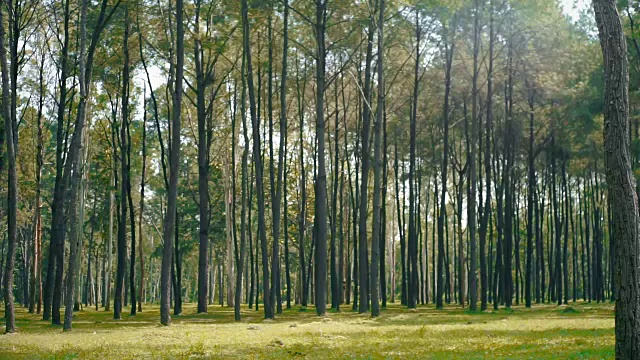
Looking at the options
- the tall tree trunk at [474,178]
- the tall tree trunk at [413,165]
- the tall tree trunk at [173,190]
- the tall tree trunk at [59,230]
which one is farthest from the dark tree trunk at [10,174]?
the tall tree trunk at [413,165]

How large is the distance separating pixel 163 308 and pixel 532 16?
902 inches

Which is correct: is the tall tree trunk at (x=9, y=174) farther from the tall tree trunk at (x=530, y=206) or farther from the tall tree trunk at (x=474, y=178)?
the tall tree trunk at (x=530, y=206)

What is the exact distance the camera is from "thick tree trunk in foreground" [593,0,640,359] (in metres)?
9.62

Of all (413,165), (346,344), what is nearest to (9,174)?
(346,344)

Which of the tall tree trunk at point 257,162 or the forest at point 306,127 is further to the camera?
the tall tree trunk at point 257,162

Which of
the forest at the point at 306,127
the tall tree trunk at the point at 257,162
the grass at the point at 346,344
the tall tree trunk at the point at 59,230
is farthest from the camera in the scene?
the tall tree trunk at the point at 257,162

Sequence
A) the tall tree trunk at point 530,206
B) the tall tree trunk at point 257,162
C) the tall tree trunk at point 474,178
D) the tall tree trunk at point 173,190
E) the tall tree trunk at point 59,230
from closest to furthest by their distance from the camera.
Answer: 1. the tall tree trunk at point 173,190
2. the tall tree trunk at point 59,230
3. the tall tree trunk at point 257,162
4. the tall tree trunk at point 474,178
5. the tall tree trunk at point 530,206

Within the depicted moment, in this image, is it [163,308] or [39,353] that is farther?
[163,308]

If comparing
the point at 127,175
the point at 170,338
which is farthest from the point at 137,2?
the point at 170,338

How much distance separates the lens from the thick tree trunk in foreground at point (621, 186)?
962cm

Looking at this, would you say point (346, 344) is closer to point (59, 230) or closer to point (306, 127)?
point (59, 230)

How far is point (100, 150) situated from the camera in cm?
4791

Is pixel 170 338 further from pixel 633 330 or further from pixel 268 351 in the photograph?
pixel 633 330

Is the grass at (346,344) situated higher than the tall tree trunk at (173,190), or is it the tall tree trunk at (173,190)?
the tall tree trunk at (173,190)
